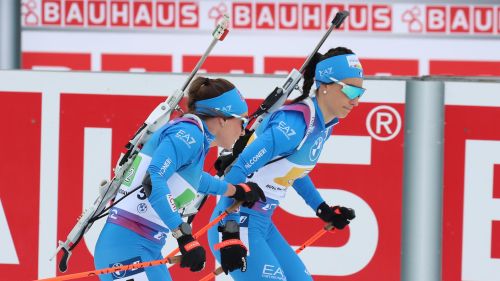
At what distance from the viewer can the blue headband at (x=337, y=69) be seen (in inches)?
209

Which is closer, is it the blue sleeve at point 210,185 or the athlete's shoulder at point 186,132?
the athlete's shoulder at point 186,132

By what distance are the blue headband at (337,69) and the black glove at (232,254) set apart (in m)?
0.98

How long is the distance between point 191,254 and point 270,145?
85 centimetres

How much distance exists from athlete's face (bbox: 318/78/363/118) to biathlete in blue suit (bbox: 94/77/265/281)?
23.6 inches

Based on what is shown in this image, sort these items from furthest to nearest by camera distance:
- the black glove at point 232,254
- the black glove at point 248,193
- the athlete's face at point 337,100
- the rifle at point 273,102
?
the rifle at point 273,102
the athlete's face at point 337,100
the black glove at point 248,193
the black glove at point 232,254

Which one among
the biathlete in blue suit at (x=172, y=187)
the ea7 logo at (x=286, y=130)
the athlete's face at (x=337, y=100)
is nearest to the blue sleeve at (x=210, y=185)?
the biathlete in blue suit at (x=172, y=187)

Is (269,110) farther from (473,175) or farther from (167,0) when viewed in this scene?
(167,0)

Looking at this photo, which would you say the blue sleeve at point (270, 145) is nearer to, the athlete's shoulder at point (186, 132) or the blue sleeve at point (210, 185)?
the blue sleeve at point (210, 185)

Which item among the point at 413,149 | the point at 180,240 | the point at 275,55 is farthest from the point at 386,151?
the point at 275,55

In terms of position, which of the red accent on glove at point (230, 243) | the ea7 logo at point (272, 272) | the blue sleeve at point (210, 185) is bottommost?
the ea7 logo at point (272, 272)

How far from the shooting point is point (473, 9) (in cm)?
1202

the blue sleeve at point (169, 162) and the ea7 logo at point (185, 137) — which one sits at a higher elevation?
the ea7 logo at point (185, 137)

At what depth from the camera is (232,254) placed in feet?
15.9

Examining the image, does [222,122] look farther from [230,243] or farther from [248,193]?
[230,243]
